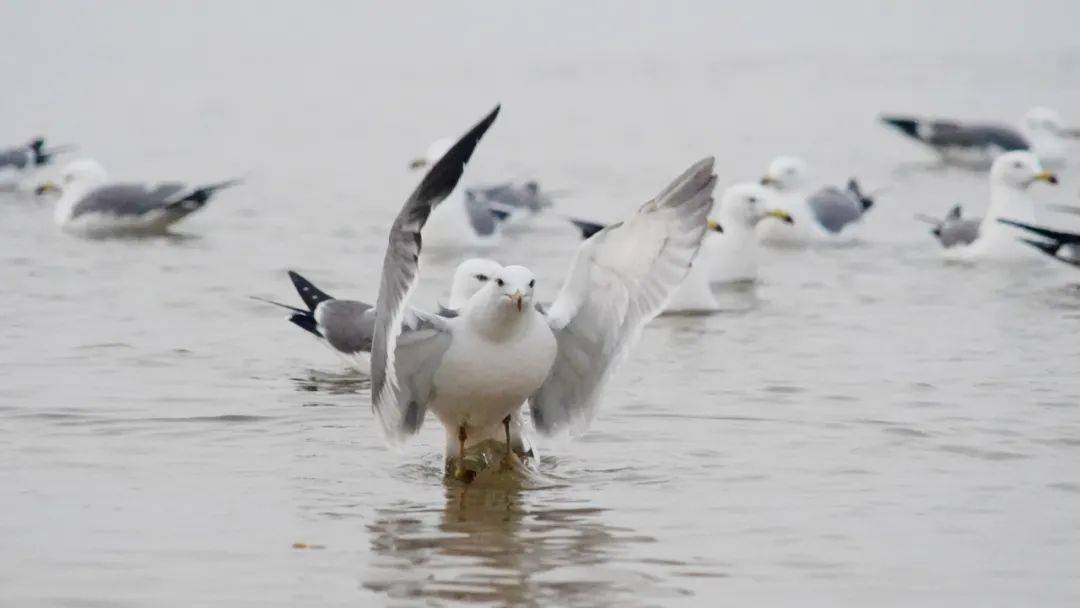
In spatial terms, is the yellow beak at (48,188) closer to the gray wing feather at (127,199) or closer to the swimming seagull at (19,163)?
the swimming seagull at (19,163)

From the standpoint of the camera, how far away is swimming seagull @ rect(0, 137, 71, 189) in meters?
16.5

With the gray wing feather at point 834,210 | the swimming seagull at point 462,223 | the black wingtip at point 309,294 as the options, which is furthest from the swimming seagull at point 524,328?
the gray wing feather at point 834,210

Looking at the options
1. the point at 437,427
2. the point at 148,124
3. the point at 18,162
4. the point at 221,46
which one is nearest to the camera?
the point at 437,427

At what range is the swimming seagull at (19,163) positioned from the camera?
16.5 metres

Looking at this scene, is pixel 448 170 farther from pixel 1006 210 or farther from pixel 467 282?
pixel 1006 210

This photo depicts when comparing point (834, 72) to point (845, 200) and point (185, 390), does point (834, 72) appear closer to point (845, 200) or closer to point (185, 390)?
point (845, 200)

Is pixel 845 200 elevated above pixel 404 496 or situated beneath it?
elevated above

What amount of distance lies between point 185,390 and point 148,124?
1474cm

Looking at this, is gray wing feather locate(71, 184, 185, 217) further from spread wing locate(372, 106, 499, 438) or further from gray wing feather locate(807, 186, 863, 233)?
spread wing locate(372, 106, 499, 438)

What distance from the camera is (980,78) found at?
3141cm

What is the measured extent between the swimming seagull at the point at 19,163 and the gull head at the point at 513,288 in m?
11.1

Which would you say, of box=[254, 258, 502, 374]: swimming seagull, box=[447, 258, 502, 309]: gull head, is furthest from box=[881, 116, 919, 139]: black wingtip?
box=[447, 258, 502, 309]: gull head

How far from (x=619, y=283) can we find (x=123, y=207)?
784cm

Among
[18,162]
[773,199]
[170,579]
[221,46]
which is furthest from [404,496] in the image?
[221,46]
